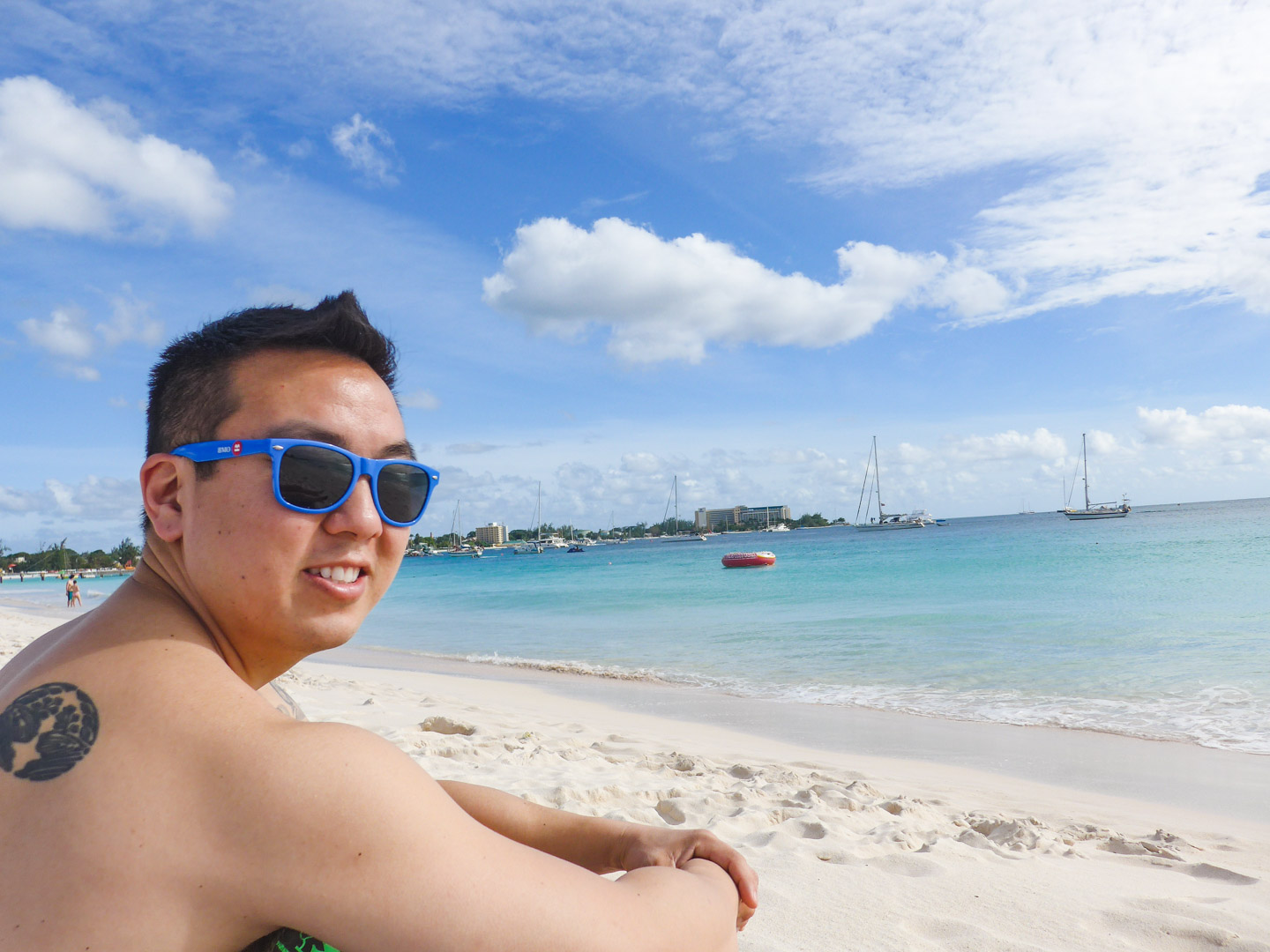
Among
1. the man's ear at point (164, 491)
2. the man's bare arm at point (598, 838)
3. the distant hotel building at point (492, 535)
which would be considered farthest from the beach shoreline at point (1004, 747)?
the distant hotel building at point (492, 535)

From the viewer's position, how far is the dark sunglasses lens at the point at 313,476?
1.39m

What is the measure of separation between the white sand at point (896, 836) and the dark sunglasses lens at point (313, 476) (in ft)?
7.91

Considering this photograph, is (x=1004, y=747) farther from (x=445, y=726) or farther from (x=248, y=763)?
(x=248, y=763)

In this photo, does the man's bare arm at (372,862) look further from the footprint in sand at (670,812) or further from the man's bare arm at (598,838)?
the footprint in sand at (670,812)

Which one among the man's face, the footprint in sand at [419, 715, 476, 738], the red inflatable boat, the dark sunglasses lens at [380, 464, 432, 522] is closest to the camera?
the man's face

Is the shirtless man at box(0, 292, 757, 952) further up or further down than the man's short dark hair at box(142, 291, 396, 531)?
further down

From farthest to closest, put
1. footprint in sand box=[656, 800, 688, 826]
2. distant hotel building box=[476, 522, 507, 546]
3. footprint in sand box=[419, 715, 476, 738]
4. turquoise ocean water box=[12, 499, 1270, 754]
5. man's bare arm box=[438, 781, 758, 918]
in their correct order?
distant hotel building box=[476, 522, 507, 546] → turquoise ocean water box=[12, 499, 1270, 754] → footprint in sand box=[419, 715, 476, 738] → footprint in sand box=[656, 800, 688, 826] → man's bare arm box=[438, 781, 758, 918]

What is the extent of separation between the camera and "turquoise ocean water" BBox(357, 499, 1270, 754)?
9.61 meters

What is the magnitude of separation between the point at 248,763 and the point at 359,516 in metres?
0.55

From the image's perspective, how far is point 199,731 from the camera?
1047 millimetres

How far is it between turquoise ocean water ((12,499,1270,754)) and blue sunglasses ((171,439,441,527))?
28.4 feet

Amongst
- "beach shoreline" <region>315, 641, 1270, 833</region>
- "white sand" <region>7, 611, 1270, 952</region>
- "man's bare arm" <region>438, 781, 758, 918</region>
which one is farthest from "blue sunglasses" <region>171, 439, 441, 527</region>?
"beach shoreline" <region>315, 641, 1270, 833</region>

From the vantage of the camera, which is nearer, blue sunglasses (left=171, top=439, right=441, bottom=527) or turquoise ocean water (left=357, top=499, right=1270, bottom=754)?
blue sunglasses (left=171, top=439, right=441, bottom=527)

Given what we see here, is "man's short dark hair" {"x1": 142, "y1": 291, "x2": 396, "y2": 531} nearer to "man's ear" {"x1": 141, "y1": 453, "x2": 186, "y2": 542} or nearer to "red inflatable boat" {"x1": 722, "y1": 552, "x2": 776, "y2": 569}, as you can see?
"man's ear" {"x1": 141, "y1": 453, "x2": 186, "y2": 542}
